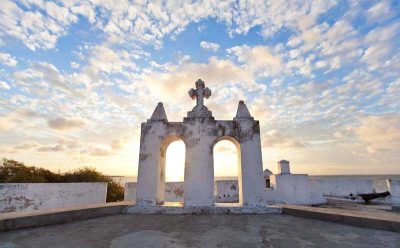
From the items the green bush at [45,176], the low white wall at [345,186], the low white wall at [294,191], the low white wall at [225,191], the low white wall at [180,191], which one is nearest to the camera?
the green bush at [45,176]

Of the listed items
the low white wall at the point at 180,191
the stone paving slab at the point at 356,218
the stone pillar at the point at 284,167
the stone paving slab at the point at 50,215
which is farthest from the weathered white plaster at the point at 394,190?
the stone paving slab at the point at 50,215

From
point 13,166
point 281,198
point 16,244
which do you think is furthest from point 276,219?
point 13,166

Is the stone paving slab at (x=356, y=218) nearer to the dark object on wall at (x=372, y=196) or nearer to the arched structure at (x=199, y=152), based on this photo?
the arched structure at (x=199, y=152)

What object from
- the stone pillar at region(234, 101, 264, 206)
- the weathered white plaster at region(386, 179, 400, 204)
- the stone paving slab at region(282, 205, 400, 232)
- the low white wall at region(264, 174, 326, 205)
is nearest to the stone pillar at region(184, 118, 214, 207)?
the stone pillar at region(234, 101, 264, 206)

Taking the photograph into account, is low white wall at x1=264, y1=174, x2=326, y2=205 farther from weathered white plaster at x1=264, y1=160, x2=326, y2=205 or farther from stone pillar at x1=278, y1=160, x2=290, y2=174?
stone pillar at x1=278, y1=160, x2=290, y2=174

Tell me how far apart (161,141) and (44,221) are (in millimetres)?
3865

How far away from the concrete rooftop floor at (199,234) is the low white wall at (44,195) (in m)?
7.90

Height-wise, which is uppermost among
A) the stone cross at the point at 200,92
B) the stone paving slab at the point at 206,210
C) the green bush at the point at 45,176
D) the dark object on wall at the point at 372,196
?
the stone cross at the point at 200,92

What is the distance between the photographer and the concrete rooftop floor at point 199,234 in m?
3.92

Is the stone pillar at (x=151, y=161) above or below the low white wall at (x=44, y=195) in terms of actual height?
above

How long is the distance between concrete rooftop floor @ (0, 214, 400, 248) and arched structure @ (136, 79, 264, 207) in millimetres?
1309

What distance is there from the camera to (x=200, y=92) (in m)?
8.45

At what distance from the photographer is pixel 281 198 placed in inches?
623

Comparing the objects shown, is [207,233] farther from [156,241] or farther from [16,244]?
[16,244]
